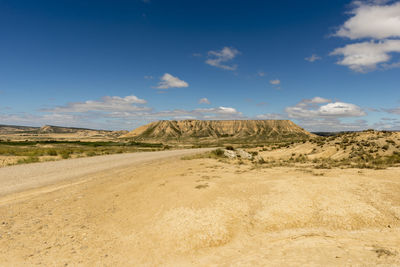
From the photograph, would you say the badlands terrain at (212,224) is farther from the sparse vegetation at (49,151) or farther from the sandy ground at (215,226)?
the sparse vegetation at (49,151)

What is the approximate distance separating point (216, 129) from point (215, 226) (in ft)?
518

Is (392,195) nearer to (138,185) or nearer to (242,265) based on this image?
(242,265)

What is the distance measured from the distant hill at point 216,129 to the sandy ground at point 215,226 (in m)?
135

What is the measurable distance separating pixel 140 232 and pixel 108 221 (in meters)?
1.48

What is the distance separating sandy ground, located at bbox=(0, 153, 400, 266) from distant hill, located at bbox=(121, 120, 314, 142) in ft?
441

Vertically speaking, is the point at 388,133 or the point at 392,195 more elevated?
the point at 388,133

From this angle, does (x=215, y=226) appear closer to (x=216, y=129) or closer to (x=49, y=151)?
(x=49, y=151)

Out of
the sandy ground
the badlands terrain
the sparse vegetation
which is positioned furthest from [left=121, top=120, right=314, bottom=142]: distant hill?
the sandy ground

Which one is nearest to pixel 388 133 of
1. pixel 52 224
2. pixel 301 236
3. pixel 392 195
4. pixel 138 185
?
pixel 392 195

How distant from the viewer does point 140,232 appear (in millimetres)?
5949

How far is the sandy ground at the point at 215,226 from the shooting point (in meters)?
4.65

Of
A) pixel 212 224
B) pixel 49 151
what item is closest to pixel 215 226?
pixel 212 224

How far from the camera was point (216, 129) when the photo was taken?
16338 cm

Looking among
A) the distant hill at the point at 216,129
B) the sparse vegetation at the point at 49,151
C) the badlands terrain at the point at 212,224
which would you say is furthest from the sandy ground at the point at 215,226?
the distant hill at the point at 216,129
